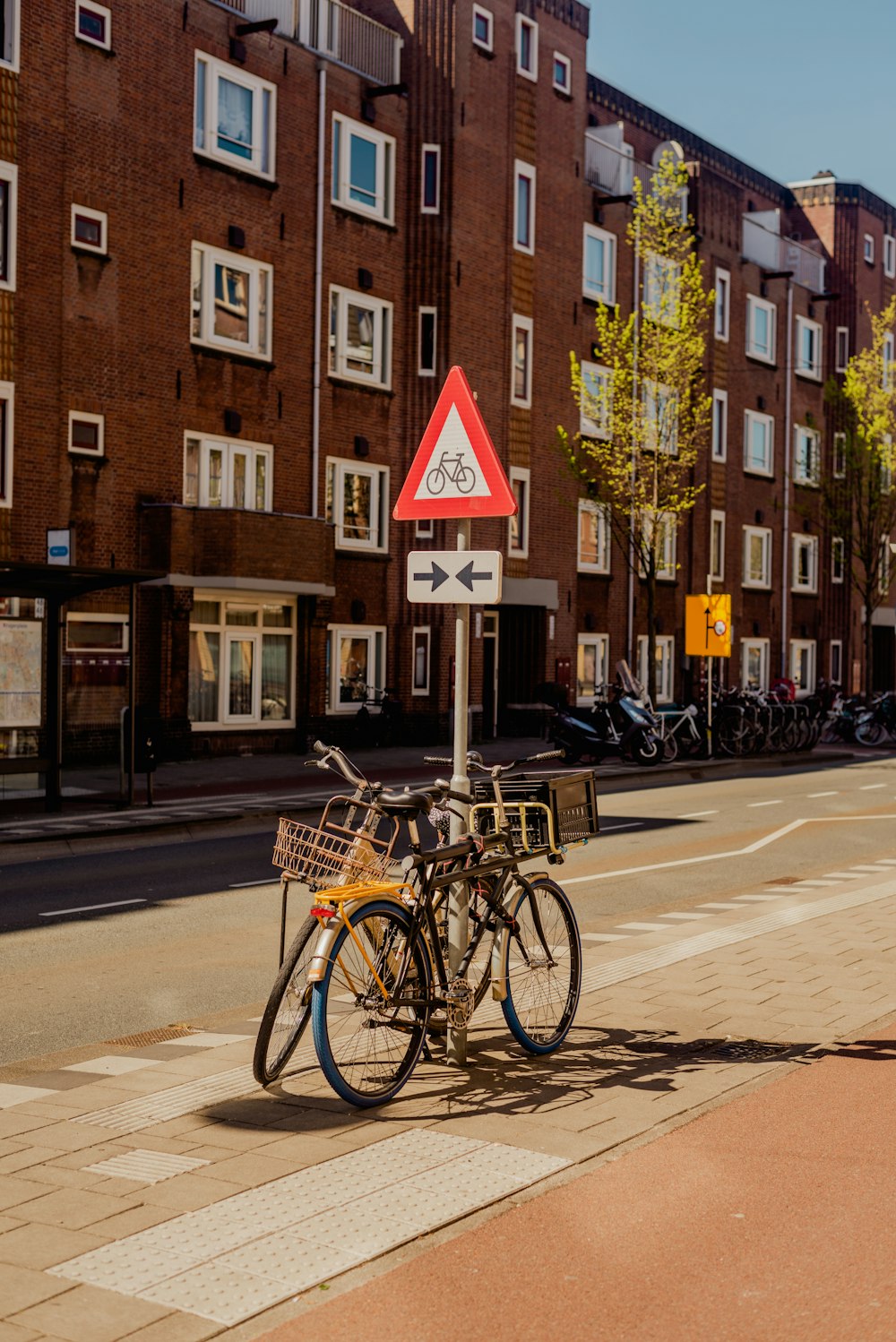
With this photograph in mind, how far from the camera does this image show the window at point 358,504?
29250 millimetres

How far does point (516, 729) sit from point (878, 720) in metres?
8.72

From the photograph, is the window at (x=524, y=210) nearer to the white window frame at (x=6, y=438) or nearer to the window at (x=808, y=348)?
the white window frame at (x=6, y=438)

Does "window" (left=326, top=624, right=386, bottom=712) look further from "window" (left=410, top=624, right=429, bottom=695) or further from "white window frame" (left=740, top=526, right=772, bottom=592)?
"white window frame" (left=740, top=526, right=772, bottom=592)

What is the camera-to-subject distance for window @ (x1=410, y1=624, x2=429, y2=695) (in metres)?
30.8

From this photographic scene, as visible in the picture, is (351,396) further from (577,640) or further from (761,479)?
(761,479)

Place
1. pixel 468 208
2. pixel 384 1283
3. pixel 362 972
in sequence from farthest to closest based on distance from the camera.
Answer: pixel 468 208
pixel 362 972
pixel 384 1283

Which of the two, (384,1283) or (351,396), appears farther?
(351,396)

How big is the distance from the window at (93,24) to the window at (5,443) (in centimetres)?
566

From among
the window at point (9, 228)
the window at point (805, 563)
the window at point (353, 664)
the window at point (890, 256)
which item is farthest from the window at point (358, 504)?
the window at point (890, 256)

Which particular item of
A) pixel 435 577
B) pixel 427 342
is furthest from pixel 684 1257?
pixel 427 342

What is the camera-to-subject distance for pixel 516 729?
34500 millimetres

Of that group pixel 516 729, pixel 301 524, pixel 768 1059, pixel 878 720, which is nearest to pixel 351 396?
pixel 301 524

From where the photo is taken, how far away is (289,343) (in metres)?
27.9

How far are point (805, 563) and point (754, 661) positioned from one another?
514 centimetres
